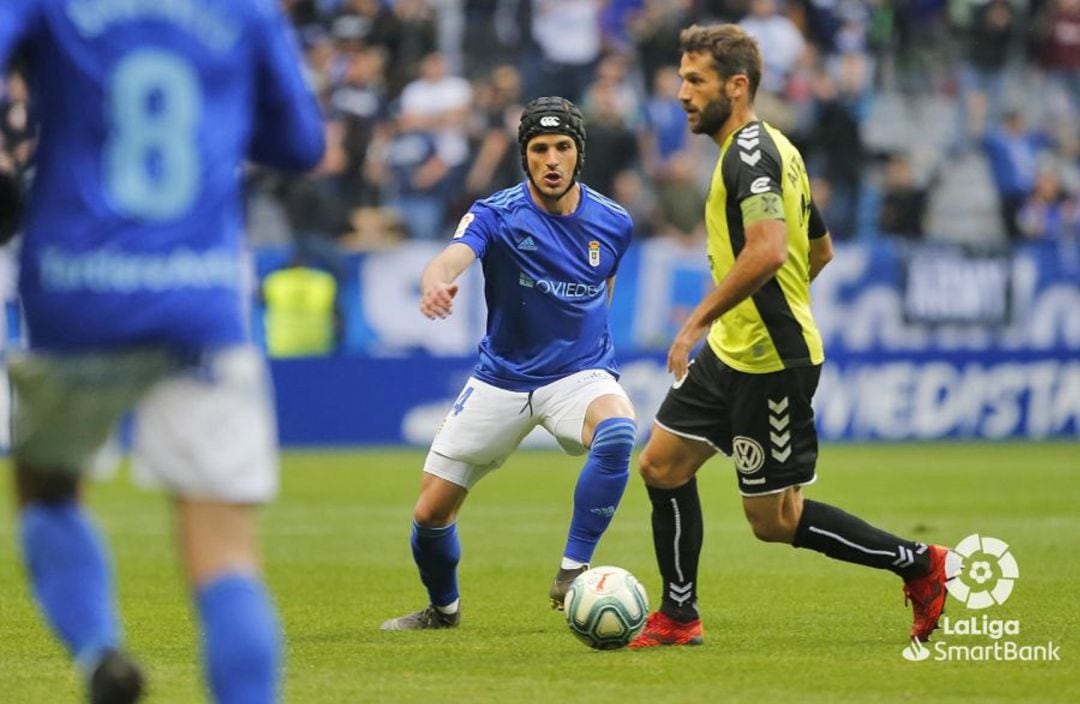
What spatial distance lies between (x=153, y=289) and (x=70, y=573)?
81 centimetres

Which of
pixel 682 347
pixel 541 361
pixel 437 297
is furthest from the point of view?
pixel 541 361

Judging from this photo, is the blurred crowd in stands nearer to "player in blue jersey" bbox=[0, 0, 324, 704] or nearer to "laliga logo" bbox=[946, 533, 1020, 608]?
"laliga logo" bbox=[946, 533, 1020, 608]

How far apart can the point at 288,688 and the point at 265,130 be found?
2.41 meters

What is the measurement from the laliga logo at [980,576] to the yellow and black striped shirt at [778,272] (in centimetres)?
108

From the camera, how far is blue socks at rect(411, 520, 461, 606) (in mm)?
8523

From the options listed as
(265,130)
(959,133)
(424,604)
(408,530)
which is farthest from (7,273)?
(265,130)

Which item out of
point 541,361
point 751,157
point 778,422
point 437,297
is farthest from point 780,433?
point 541,361

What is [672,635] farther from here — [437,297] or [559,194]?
[559,194]

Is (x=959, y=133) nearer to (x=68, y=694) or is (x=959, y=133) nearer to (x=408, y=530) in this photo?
(x=408, y=530)

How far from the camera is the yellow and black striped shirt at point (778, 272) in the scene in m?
7.50

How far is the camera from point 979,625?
816 centimetres

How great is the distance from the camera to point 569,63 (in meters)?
21.9

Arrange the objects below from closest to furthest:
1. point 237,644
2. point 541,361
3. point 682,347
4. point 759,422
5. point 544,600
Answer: point 237,644 → point 682,347 → point 759,422 → point 541,361 → point 544,600

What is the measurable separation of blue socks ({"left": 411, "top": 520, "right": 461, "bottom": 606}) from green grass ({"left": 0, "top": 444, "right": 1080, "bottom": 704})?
0.21 metres
